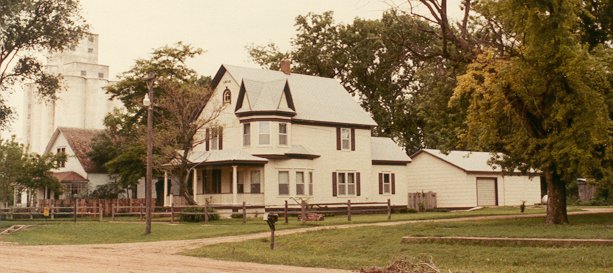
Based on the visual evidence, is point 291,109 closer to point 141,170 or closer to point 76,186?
point 141,170

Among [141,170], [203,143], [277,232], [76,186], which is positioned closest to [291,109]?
[203,143]

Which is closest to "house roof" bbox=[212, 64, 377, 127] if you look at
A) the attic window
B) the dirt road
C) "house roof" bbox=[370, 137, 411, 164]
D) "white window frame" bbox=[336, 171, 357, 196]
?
the attic window

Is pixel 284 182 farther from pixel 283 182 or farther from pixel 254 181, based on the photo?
pixel 254 181

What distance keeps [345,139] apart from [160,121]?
15.9m

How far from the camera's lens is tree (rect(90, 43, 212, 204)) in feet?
150

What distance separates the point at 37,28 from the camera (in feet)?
154

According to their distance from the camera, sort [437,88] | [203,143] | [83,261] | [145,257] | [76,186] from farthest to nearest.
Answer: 1. [76,186]
2. [203,143]
3. [437,88]
4. [145,257]
5. [83,261]

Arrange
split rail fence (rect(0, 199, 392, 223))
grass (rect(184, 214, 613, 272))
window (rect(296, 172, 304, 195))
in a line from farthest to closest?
window (rect(296, 172, 304, 195))
split rail fence (rect(0, 199, 392, 223))
grass (rect(184, 214, 613, 272))

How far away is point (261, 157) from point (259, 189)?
204 cm

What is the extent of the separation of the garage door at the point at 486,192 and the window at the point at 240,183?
1830cm

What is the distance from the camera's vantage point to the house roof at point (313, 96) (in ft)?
160

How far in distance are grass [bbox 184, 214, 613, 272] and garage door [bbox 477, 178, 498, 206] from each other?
94.4 feet

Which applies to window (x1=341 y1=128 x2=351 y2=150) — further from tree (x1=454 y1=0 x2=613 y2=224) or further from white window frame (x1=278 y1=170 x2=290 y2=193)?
tree (x1=454 y1=0 x2=613 y2=224)

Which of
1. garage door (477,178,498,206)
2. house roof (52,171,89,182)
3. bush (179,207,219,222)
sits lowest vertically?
bush (179,207,219,222)
